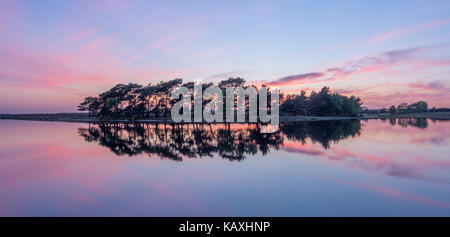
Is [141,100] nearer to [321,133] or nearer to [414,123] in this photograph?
[321,133]

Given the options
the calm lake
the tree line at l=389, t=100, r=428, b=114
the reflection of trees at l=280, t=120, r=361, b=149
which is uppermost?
the tree line at l=389, t=100, r=428, b=114

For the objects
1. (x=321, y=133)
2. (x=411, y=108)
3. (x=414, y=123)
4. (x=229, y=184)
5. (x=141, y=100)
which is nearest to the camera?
(x=229, y=184)

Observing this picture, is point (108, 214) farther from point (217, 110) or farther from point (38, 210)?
point (217, 110)

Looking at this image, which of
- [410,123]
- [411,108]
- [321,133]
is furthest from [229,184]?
[411,108]

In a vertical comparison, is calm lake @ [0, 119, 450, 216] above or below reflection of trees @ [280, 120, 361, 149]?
below

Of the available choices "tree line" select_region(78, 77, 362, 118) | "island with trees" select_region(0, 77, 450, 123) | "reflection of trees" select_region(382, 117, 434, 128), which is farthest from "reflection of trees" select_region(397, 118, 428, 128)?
"tree line" select_region(78, 77, 362, 118)

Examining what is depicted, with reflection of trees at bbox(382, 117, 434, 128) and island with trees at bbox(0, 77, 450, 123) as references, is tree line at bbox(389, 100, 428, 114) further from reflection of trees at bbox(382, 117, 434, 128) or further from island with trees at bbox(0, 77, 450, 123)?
reflection of trees at bbox(382, 117, 434, 128)

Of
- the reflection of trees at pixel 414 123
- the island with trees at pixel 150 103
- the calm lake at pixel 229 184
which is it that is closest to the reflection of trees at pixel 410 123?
the reflection of trees at pixel 414 123

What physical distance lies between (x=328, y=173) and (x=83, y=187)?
768 centimetres

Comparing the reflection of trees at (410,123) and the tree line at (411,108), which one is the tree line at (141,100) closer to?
the reflection of trees at (410,123)

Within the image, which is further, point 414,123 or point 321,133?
point 414,123

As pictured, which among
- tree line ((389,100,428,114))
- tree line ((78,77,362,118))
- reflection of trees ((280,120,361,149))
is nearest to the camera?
reflection of trees ((280,120,361,149))

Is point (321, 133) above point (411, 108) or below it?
below
